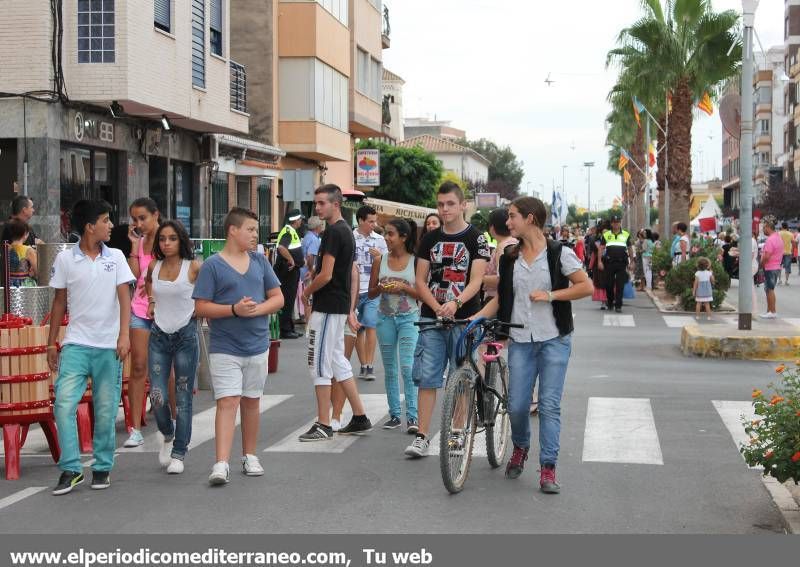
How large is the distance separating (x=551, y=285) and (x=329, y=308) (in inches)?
93.3

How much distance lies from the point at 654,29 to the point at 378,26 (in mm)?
11784

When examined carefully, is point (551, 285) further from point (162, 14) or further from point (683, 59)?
point (683, 59)

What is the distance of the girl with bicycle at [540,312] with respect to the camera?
8.07 m

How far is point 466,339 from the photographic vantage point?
8.32 metres

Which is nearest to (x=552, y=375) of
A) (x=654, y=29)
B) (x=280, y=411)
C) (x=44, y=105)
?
(x=280, y=411)

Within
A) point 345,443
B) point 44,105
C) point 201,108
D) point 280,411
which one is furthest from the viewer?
point 201,108

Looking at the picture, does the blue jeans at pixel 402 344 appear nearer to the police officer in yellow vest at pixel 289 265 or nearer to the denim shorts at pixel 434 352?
the denim shorts at pixel 434 352

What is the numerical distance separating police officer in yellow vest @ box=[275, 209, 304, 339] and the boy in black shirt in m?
9.23

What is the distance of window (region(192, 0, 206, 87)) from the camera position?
85.1 ft

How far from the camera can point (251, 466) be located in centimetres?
858

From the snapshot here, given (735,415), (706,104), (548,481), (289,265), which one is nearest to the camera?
(548,481)

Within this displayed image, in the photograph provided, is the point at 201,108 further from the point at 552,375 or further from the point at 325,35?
the point at 552,375

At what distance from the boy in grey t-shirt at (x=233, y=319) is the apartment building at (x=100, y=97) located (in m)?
13.1

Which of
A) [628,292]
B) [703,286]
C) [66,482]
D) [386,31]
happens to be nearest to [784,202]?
[386,31]
